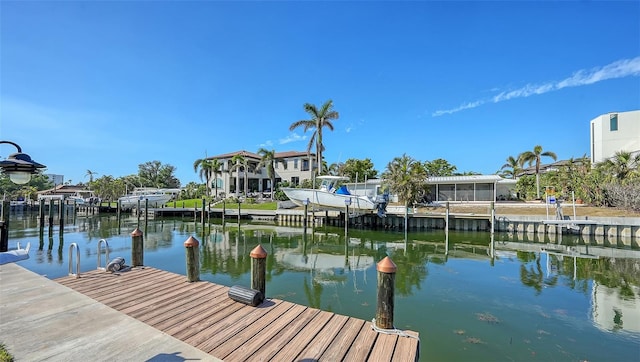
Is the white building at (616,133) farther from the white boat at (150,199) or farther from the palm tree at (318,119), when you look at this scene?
the white boat at (150,199)

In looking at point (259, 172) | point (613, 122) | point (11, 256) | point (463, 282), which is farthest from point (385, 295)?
point (259, 172)

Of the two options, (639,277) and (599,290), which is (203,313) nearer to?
(599,290)

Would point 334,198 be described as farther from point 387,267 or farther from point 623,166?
point 623,166

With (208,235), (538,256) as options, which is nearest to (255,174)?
(208,235)

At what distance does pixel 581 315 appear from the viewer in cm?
781

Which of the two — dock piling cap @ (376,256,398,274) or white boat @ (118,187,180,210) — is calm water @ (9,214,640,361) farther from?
white boat @ (118,187,180,210)

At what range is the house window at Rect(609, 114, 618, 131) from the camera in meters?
30.4

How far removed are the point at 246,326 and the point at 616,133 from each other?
41.6 meters

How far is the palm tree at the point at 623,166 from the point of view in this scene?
25.2m

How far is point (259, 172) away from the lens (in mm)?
47000

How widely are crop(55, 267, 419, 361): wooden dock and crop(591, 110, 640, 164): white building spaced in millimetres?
38345

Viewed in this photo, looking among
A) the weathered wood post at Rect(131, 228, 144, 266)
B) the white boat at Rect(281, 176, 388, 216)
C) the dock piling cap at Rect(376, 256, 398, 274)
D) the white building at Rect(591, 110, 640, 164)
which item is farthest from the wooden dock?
the white building at Rect(591, 110, 640, 164)

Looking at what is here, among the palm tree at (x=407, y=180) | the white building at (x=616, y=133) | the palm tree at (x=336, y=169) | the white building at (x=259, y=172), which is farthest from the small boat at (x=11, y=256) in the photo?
the white building at (x=616, y=133)

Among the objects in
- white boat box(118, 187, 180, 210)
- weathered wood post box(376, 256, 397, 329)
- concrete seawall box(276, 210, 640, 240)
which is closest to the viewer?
weathered wood post box(376, 256, 397, 329)
